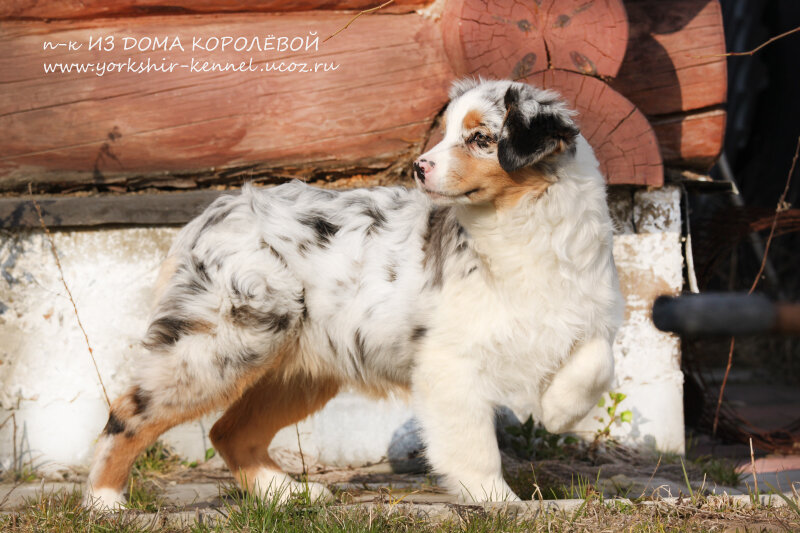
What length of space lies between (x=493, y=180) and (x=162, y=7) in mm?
2703

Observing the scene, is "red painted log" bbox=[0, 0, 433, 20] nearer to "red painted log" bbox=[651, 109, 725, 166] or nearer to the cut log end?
the cut log end

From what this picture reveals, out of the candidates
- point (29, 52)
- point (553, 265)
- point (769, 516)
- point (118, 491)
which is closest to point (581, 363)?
point (553, 265)

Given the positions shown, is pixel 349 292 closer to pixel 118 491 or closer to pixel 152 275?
pixel 118 491

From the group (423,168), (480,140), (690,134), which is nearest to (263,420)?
(423,168)

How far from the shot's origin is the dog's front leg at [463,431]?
333 centimetres

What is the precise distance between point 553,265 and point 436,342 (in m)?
0.60

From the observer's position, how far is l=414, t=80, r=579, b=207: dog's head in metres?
3.14

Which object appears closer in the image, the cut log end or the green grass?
the green grass

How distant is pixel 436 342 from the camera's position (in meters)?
3.40

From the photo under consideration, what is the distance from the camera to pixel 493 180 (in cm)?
323

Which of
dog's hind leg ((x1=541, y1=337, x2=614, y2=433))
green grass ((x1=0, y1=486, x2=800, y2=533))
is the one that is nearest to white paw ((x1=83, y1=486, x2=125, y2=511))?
green grass ((x1=0, y1=486, x2=800, y2=533))

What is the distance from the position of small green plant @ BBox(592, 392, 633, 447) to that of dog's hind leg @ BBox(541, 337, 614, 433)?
138 cm

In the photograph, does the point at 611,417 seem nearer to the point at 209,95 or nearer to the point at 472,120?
the point at 472,120

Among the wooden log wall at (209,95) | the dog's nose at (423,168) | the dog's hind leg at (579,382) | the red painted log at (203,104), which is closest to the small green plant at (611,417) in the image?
the dog's hind leg at (579,382)
